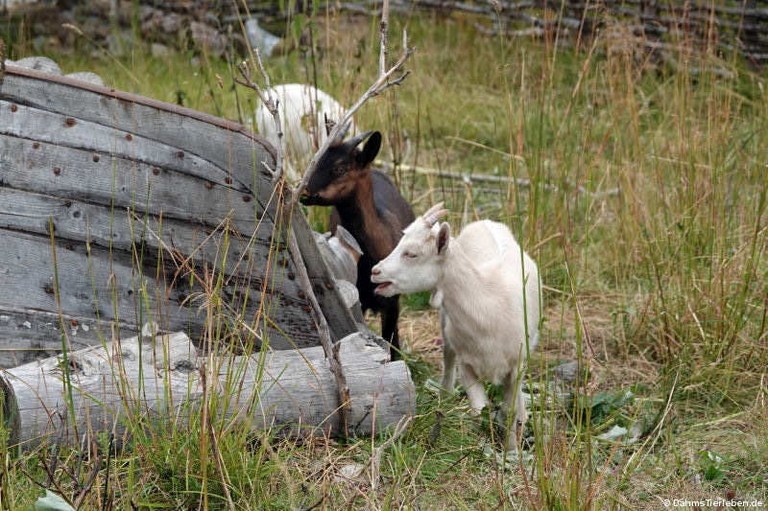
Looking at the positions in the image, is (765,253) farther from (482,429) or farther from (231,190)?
(231,190)

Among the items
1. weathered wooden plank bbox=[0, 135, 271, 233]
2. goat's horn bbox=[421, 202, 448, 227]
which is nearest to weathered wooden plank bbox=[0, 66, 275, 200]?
weathered wooden plank bbox=[0, 135, 271, 233]

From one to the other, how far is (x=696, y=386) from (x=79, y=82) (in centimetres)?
293

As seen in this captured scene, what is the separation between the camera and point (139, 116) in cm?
384

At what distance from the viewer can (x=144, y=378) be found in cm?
355

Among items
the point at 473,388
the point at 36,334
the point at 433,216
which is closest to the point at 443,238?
the point at 433,216

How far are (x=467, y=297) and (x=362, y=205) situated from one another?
1.08 m

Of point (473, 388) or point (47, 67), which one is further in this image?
point (47, 67)

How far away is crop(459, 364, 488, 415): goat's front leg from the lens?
4363 mm

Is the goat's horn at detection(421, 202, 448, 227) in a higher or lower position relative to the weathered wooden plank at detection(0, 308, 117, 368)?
higher

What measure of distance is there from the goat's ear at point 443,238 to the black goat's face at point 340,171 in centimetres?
99

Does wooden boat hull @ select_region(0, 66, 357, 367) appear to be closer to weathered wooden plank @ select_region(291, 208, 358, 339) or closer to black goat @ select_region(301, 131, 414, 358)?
weathered wooden plank @ select_region(291, 208, 358, 339)

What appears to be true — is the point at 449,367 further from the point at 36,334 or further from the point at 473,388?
the point at 36,334

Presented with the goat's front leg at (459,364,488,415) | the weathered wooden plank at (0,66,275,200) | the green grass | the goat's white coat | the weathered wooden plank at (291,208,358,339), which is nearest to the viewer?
the green grass

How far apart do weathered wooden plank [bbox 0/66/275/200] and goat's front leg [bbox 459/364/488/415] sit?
1.22m
